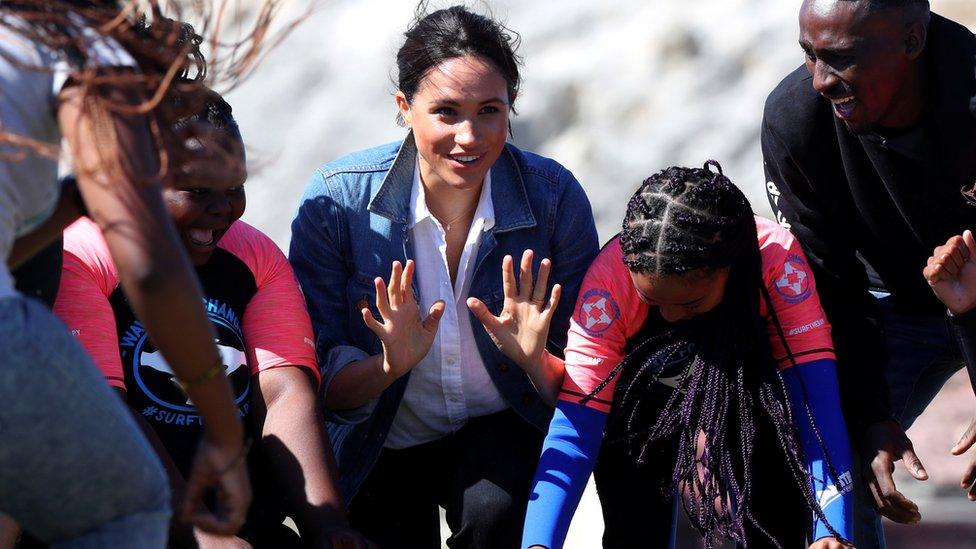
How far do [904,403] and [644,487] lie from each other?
791mm

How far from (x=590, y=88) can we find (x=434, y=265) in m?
2.42

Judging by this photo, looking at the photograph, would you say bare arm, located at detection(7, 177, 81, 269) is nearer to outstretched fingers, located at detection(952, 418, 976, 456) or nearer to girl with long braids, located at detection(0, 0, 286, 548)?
girl with long braids, located at detection(0, 0, 286, 548)

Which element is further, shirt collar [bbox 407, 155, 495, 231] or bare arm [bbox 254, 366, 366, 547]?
shirt collar [bbox 407, 155, 495, 231]

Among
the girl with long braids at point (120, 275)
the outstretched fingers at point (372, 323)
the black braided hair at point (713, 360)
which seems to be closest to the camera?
the girl with long braids at point (120, 275)

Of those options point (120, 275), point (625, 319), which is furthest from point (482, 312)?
point (120, 275)

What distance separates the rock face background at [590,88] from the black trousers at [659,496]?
232cm

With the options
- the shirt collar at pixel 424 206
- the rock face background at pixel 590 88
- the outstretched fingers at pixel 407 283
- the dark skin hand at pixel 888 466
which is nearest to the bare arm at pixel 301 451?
the outstretched fingers at pixel 407 283

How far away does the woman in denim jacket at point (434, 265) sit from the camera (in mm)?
3238

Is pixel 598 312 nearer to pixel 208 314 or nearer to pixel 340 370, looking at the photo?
pixel 340 370

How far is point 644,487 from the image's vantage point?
3225 mm

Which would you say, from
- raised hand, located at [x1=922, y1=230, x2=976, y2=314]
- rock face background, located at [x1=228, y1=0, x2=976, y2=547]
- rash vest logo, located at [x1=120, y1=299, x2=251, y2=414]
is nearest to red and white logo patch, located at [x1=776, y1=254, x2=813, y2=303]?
raised hand, located at [x1=922, y1=230, x2=976, y2=314]

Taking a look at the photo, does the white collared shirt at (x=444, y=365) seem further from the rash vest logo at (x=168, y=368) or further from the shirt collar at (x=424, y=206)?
the rash vest logo at (x=168, y=368)

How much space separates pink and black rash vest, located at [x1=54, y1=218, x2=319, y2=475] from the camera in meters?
2.87

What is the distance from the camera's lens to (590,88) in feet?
18.2
